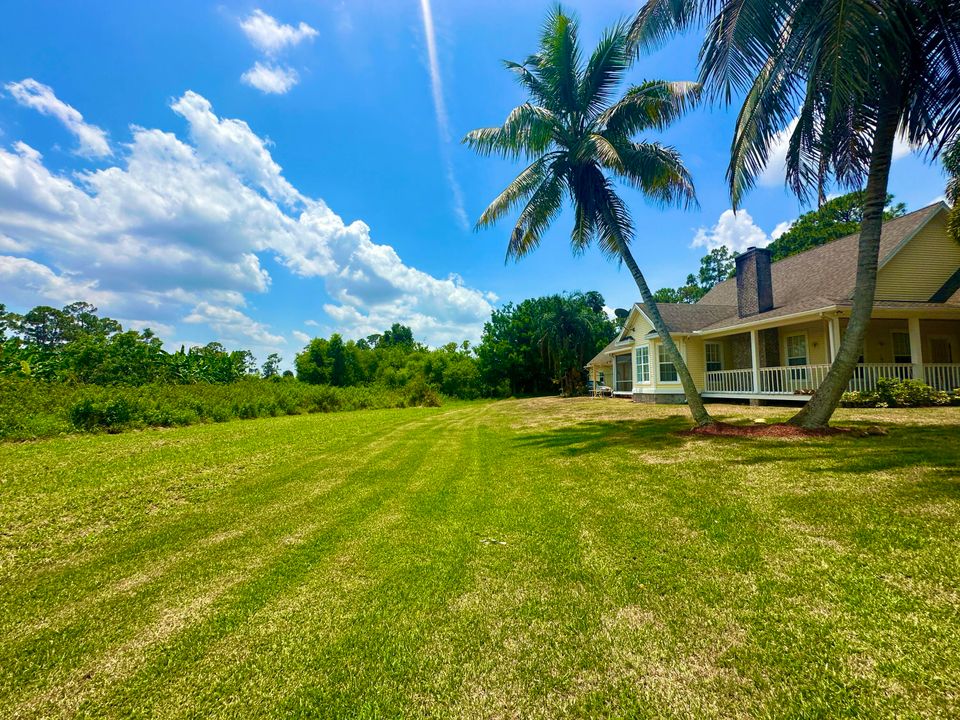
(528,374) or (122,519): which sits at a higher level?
(528,374)

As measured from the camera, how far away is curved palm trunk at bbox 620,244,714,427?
9.30 metres

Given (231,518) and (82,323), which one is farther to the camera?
(82,323)

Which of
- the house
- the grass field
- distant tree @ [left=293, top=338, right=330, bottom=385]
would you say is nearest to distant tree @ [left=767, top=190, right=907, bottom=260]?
the house

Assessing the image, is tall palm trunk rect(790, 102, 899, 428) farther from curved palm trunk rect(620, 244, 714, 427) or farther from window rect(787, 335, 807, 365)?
window rect(787, 335, 807, 365)

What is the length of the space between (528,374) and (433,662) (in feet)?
121

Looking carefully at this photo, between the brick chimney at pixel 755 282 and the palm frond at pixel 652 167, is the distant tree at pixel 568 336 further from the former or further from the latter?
the palm frond at pixel 652 167

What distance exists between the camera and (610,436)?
29.6 ft

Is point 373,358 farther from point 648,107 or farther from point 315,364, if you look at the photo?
point 648,107

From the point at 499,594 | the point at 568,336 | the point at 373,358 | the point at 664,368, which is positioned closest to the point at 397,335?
the point at 373,358

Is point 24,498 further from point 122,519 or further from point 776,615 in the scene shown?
point 776,615

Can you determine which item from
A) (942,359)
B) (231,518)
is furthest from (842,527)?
(942,359)

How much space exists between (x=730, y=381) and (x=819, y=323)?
3.54m

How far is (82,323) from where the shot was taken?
48.2 m

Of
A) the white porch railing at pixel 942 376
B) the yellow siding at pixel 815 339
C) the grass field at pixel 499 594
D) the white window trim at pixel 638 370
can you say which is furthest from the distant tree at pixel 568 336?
the grass field at pixel 499 594
